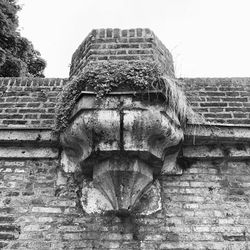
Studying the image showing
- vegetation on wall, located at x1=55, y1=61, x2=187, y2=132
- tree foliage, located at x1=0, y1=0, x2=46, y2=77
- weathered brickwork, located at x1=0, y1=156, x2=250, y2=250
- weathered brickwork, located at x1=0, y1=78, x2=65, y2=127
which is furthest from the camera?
tree foliage, located at x1=0, y1=0, x2=46, y2=77

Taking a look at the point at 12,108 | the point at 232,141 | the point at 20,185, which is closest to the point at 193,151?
the point at 232,141

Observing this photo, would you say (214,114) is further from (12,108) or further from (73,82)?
(12,108)

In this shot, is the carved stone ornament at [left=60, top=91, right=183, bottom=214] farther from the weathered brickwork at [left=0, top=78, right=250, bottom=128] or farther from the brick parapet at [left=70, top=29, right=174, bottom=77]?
the brick parapet at [left=70, top=29, right=174, bottom=77]

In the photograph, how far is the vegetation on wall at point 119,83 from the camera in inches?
151

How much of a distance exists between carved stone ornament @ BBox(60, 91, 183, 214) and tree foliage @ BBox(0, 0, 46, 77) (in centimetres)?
706

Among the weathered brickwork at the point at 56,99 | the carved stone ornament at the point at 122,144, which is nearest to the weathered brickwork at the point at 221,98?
the weathered brickwork at the point at 56,99

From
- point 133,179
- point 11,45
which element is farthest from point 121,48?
point 11,45

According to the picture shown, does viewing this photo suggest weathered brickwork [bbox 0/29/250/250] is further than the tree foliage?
No

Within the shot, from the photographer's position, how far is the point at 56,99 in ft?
15.0

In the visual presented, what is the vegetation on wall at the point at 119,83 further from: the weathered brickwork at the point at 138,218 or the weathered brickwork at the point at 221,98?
the weathered brickwork at the point at 138,218

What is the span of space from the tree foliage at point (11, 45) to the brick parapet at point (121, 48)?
6.07 meters

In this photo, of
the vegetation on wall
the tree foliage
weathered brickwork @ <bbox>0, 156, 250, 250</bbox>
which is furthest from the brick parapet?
the tree foliage

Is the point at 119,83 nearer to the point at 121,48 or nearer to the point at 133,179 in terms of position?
the point at 121,48

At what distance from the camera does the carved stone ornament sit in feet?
12.0
